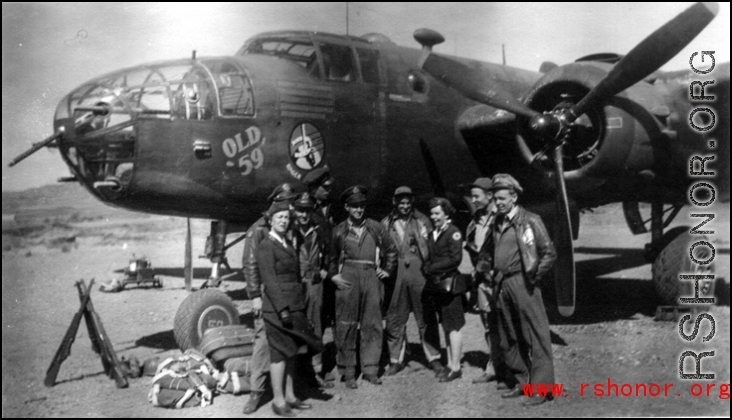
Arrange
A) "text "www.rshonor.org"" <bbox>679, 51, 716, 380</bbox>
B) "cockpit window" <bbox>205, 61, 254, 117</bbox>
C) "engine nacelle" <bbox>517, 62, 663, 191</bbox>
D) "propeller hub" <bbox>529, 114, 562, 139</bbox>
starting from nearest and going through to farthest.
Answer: "text "www.rshonor.org"" <bbox>679, 51, 716, 380</bbox> < "cockpit window" <bbox>205, 61, 254, 117</bbox> < "propeller hub" <bbox>529, 114, 562, 139</bbox> < "engine nacelle" <bbox>517, 62, 663, 191</bbox>

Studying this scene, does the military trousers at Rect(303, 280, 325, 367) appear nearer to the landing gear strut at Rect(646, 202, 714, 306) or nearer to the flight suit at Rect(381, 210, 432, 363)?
the flight suit at Rect(381, 210, 432, 363)

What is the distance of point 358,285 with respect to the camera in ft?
20.7

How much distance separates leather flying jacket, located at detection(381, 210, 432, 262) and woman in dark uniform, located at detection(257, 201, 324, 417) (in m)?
1.63

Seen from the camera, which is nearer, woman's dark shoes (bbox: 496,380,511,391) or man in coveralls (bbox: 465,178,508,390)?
A: woman's dark shoes (bbox: 496,380,511,391)

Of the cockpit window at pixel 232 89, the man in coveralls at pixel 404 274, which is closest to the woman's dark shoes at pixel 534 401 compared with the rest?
the man in coveralls at pixel 404 274

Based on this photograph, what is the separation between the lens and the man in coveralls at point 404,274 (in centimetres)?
656

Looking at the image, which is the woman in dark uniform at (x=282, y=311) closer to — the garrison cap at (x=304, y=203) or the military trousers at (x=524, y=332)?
the garrison cap at (x=304, y=203)

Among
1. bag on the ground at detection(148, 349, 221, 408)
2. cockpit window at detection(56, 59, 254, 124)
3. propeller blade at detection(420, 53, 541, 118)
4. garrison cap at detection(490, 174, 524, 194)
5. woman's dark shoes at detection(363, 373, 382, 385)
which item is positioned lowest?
woman's dark shoes at detection(363, 373, 382, 385)

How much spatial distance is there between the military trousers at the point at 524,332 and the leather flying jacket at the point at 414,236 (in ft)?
4.23

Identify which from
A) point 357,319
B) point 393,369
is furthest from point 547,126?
point 393,369

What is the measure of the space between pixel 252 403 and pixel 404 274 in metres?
2.22

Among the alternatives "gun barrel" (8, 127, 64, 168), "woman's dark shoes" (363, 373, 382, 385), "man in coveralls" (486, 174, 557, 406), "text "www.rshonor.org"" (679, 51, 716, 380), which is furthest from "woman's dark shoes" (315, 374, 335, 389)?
"gun barrel" (8, 127, 64, 168)

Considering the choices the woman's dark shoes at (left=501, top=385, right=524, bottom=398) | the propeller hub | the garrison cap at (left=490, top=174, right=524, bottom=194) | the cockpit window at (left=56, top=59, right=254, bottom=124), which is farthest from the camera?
the propeller hub

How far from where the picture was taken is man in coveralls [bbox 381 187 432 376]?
6.56 metres
